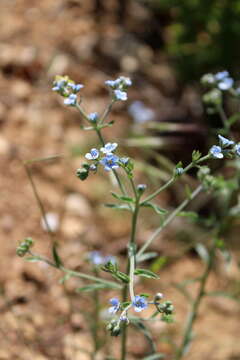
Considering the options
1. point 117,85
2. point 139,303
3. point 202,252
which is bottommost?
point 139,303

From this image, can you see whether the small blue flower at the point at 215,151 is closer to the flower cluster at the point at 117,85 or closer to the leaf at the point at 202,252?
the flower cluster at the point at 117,85

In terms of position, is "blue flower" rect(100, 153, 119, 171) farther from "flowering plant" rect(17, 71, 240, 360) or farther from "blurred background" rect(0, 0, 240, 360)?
"blurred background" rect(0, 0, 240, 360)

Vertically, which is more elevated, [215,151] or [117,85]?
[117,85]

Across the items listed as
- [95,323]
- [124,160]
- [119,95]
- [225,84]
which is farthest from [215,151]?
[95,323]

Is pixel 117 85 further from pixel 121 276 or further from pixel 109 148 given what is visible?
pixel 121 276

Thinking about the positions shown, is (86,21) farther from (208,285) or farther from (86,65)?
(208,285)

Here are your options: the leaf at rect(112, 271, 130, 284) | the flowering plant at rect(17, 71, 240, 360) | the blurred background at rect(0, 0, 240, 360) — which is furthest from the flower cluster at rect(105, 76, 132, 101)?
the blurred background at rect(0, 0, 240, 360)

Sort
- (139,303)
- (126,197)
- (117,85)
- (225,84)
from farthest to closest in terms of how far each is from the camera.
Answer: (225,84) < (117,85) < (126,197) < (139,303)

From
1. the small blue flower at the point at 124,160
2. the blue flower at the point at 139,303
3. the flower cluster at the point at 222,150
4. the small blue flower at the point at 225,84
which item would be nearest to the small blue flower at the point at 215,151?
the flower cluster at the point at 222,150
